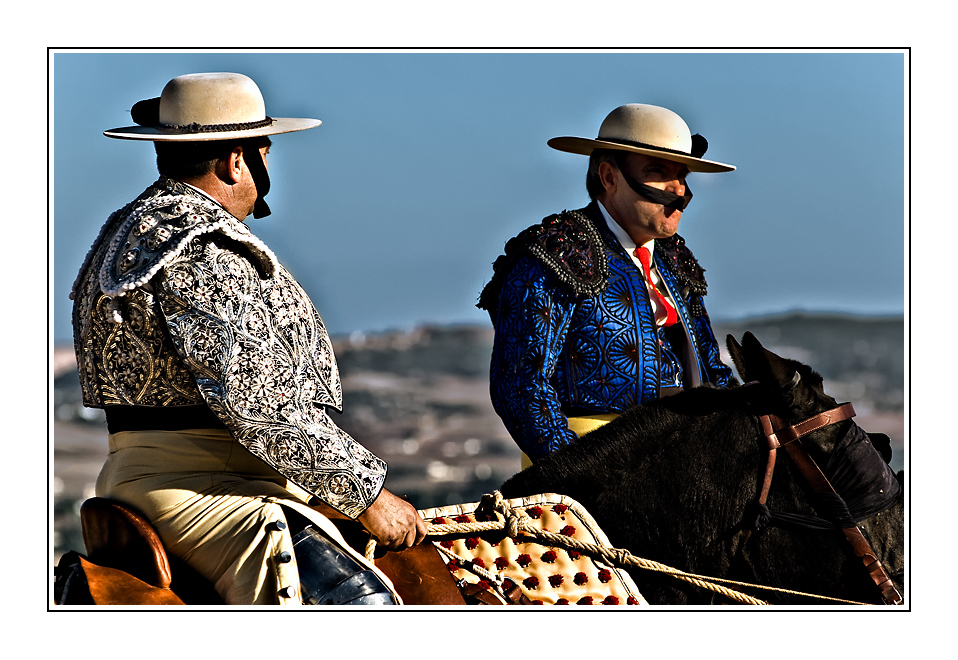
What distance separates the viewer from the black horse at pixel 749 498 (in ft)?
13.1

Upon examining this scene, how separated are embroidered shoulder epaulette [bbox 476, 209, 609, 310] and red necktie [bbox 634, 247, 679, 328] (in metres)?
0.25

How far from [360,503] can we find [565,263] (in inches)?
86.7

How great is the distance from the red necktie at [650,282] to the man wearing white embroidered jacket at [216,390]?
2346 millimetres

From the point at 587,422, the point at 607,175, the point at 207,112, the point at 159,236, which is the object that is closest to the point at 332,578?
the point at 159,236

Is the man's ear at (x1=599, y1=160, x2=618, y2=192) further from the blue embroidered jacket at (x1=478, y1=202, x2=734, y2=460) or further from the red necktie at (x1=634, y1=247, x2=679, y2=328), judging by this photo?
the red necktie at (x1=634, y1=247, x2=679, y2=328)

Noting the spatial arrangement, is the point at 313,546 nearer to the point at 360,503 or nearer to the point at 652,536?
the point at 360,503

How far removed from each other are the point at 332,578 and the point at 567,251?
246 centimetres

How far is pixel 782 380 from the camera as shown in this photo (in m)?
4.03

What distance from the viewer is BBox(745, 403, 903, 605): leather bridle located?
3.95m

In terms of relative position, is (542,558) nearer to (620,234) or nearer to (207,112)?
(207,112)

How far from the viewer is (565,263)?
5520 mm

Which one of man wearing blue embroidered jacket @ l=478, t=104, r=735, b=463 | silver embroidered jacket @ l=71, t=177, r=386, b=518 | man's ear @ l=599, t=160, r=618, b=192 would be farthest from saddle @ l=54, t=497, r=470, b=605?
man's ear @ l=599, t=160, r=618, b=192
